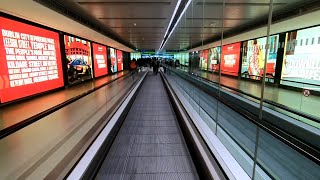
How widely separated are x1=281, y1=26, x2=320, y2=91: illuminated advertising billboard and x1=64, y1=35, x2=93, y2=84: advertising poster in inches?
404

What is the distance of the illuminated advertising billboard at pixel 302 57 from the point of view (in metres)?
7.08

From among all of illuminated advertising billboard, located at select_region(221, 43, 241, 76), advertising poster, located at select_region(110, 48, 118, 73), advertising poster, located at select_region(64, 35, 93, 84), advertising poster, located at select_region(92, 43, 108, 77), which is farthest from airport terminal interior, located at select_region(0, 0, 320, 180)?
advertising poster, located at select_region(110, 48, 118, 73)

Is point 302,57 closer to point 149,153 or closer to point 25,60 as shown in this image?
point 149,153

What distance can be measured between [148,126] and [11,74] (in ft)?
16.6

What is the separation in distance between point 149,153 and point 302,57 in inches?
310

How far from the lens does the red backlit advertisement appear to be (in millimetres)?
6237

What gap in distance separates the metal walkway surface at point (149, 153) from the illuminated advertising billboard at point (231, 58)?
10.5 meters

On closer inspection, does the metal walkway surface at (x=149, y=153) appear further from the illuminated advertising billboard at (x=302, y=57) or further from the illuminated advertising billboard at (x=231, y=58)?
the illuminated advertising billboard at (x=231, y=58)

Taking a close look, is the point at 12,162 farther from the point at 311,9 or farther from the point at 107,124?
the point at 311,9

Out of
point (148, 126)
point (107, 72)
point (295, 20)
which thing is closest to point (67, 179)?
point (148, 126)

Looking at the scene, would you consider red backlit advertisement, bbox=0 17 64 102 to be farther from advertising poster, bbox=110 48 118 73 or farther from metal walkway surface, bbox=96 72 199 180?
advertising poster, bbox=110 48 118 73

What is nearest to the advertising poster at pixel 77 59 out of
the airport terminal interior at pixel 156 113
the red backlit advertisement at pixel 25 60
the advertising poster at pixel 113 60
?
the airport terminal interior at pixel 156 113

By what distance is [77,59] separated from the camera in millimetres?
11805

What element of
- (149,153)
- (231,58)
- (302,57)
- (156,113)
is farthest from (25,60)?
(231,58)
